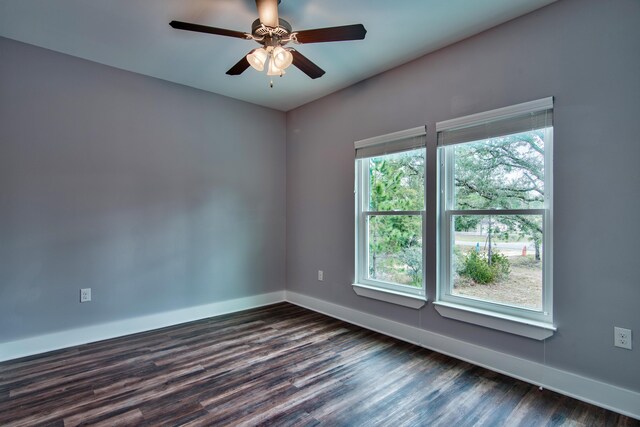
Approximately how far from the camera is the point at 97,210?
10.2 ft

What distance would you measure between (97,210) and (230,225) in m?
1.38

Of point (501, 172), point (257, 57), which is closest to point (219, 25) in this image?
point (257, 57)

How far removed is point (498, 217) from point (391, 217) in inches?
40.7

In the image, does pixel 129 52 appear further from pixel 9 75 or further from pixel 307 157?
pixel 307 157

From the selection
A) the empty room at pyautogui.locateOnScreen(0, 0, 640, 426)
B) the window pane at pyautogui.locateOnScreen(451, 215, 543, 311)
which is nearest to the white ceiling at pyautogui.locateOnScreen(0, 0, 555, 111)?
the empty room at pyautogui.locateOnScreen(0, 0, 640, 426)

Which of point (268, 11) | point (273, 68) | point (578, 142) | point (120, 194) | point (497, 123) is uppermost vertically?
point (268, 11)

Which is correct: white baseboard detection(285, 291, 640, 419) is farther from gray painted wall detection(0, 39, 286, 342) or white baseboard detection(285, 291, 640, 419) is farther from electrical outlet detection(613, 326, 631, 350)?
gray painted wall detection(0, 39, 286, 342)

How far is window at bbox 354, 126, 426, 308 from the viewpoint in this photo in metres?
3.08

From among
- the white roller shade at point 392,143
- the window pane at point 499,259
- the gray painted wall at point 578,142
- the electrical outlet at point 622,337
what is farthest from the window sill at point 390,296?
the white roller shade at point 392,143

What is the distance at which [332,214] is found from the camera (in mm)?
3908

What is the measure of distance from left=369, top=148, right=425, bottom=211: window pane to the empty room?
0.02 meters

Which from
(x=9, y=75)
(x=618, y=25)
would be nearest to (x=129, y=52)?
(x=9, y=75)

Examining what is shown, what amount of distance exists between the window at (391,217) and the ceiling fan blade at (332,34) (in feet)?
4.06

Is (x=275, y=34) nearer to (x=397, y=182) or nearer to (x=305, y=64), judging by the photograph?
(x=305, y=64)
